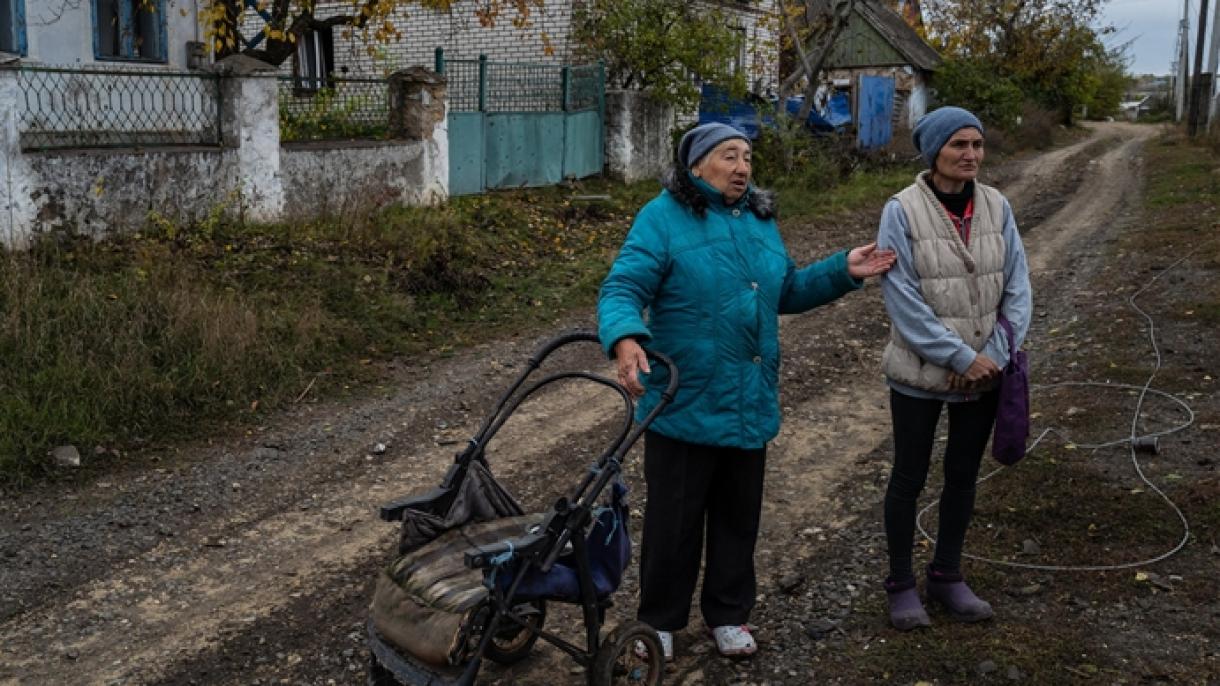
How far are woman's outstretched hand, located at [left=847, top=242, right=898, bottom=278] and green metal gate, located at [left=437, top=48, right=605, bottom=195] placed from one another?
1048 centimetres

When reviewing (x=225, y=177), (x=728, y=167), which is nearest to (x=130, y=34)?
(x=225, y=177)

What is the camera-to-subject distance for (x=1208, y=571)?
14.2 ft

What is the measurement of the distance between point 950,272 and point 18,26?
445 inches

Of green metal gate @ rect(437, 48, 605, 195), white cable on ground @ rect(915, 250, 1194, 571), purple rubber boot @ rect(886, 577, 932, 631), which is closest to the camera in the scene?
purple rubber boot @ rect(886, 577, 932, 631)

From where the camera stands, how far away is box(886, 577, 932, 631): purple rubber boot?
4008mm

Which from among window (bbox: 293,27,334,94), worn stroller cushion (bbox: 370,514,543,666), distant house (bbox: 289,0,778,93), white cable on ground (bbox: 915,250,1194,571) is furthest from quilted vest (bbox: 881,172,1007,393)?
window (bbox: 293,27,334,94)

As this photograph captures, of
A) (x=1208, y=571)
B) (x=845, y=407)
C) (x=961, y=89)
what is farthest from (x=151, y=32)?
(x=961, y=89)

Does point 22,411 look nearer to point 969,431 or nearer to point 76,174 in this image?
point 76,174

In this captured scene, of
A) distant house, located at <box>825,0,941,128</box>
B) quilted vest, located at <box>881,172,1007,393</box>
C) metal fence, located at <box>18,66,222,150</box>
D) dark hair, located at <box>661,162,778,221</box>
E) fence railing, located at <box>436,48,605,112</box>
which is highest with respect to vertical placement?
distant house, located at <box>825,0,941,128</box>

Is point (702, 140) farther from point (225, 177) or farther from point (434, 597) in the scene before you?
point (225, 177)

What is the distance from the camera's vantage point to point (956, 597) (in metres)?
4.09

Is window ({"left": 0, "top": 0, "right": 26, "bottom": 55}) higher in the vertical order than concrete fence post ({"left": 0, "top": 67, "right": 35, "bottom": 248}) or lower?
higher

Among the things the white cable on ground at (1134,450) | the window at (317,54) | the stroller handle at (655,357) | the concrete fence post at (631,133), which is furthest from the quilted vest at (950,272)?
the window at (317,54)

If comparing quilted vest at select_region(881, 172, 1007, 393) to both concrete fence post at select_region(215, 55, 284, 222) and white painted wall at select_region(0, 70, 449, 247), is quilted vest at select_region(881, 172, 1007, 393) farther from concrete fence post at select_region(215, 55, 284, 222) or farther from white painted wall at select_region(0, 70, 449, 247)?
concrete fence post at select_region(215, 55, 284, 222)
